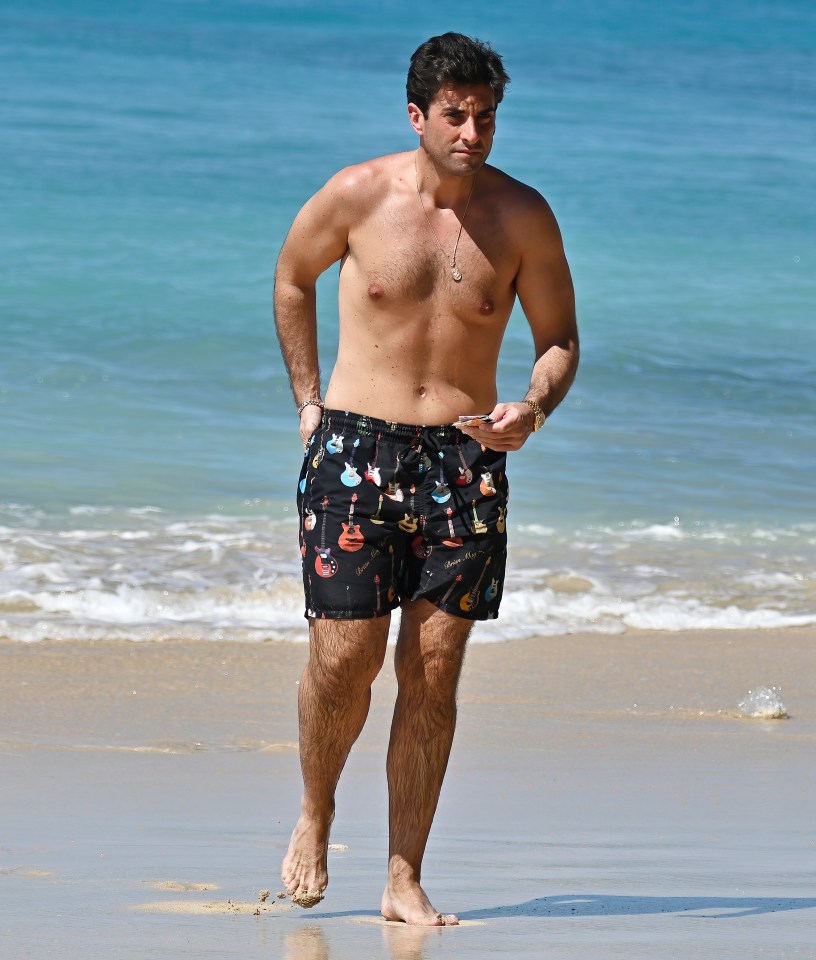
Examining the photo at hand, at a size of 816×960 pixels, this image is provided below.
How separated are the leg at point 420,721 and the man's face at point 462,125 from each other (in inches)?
39.3

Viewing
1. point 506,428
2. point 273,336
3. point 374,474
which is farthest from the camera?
point 273,336

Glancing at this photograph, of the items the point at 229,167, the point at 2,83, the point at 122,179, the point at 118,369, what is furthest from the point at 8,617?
the point at 2,83

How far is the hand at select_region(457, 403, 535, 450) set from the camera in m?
3.35

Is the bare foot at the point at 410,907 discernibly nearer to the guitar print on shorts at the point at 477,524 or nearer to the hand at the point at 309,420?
the guitar print on shorts at the point at 477,524

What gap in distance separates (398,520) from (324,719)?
49cm

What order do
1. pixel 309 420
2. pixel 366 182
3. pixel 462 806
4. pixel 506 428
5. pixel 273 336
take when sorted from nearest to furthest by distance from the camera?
pixel 506 428 < pixel 366 182 < pixel 309 420 < pixel 462 806 < pixel 273 336

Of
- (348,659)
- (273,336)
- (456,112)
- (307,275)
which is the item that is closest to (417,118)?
(456,112)

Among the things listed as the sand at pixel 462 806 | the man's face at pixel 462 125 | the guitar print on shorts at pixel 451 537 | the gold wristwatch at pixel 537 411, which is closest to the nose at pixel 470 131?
the man's face at pixel 462 125

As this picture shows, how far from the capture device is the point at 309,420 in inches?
146

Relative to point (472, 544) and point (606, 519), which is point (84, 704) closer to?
point (472, 544)

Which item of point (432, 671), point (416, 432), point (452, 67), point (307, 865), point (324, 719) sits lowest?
point (307, 865)

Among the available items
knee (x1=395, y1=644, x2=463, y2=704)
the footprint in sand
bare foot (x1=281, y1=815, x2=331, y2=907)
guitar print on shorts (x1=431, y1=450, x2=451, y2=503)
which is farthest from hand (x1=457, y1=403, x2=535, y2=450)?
the footprint in sand

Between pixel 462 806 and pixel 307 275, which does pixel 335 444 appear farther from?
pixel 462 806

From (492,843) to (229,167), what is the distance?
2201 cm
